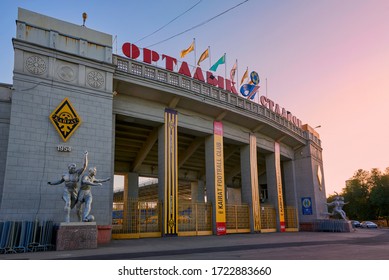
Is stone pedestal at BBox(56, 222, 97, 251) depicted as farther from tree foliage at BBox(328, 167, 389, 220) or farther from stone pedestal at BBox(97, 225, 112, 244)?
tree foliage at BBox(328, 167, 389, 220)

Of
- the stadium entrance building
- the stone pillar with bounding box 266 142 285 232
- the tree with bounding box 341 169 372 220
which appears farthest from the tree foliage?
the stone pillar with bounding box 266 142 285 232

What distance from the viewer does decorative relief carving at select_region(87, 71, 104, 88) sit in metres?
18.4

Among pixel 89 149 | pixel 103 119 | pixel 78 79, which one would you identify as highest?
pixel 78 79

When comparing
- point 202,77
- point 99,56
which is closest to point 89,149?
point 99,56

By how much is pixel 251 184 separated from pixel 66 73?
16.7m

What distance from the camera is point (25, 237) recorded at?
1359 cm

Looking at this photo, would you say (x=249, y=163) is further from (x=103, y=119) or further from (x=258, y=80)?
(x=103, y=119)

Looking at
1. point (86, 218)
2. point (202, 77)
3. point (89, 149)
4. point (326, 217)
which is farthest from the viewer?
point (326, 217)

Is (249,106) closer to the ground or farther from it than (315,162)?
farther from it

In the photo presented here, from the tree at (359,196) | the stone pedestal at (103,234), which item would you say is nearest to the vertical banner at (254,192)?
the stone pedestal at (103,234)

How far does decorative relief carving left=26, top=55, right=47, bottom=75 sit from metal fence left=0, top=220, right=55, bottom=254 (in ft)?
24.5

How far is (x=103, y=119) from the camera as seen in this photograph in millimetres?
18453

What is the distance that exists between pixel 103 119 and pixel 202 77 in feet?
29.1

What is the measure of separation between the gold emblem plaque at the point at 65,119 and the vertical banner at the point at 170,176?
21.9ft
